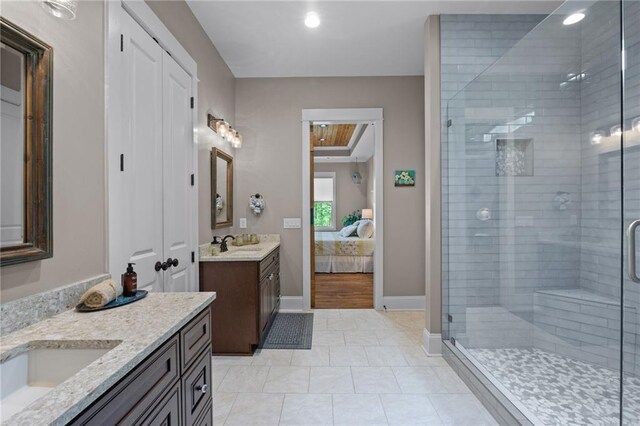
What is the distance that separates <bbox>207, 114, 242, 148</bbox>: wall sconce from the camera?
115 inches

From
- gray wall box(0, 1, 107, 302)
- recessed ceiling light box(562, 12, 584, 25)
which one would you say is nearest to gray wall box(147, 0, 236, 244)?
gray wall box(0, 1, 107, 302)

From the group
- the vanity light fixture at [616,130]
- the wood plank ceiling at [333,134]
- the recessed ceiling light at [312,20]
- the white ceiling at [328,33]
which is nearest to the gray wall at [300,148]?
the white ceiling at [328,33]

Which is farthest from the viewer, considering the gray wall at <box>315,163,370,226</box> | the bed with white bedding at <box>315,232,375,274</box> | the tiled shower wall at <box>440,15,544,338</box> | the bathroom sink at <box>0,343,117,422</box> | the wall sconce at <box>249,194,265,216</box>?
the gray wall at <box>315,163,370,226</box>

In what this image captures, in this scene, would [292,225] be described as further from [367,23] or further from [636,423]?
[636,423]

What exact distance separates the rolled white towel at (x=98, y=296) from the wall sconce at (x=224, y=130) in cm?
195

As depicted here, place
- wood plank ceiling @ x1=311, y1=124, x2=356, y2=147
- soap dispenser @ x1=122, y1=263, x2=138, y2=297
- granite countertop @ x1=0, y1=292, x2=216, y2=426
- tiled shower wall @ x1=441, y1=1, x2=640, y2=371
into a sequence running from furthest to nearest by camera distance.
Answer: wood plank ceiling @ x1=311, y1=124, x2=356, y2=147 < tiled shower wall @ x1=441, y1=1, x2=640, y2=371 < soap dispenser @ x1=122, y1=263, x2=138, y2=297 < granite countertop @ x1=0, y1=292, x2=216, y2=426

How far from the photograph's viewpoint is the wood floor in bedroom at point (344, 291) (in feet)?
13.0

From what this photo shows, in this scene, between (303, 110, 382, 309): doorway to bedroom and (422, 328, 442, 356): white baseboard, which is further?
(303, 110, 382, 309): doorway to bedroom

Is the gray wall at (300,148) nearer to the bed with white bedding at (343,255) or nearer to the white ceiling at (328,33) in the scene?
the white ceiling at (328,33)

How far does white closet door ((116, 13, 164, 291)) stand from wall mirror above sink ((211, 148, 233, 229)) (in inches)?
37.1

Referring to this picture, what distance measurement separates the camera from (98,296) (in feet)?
4.00

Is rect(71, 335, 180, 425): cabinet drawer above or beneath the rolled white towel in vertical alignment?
beneath

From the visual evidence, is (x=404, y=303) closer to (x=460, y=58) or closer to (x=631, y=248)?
(x=631, y=248)

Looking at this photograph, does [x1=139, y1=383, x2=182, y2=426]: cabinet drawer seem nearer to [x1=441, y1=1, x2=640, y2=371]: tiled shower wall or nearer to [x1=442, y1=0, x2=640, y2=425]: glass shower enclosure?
[x1=442, y1=0, x2=640, y2=425]: glass shower enclosure
